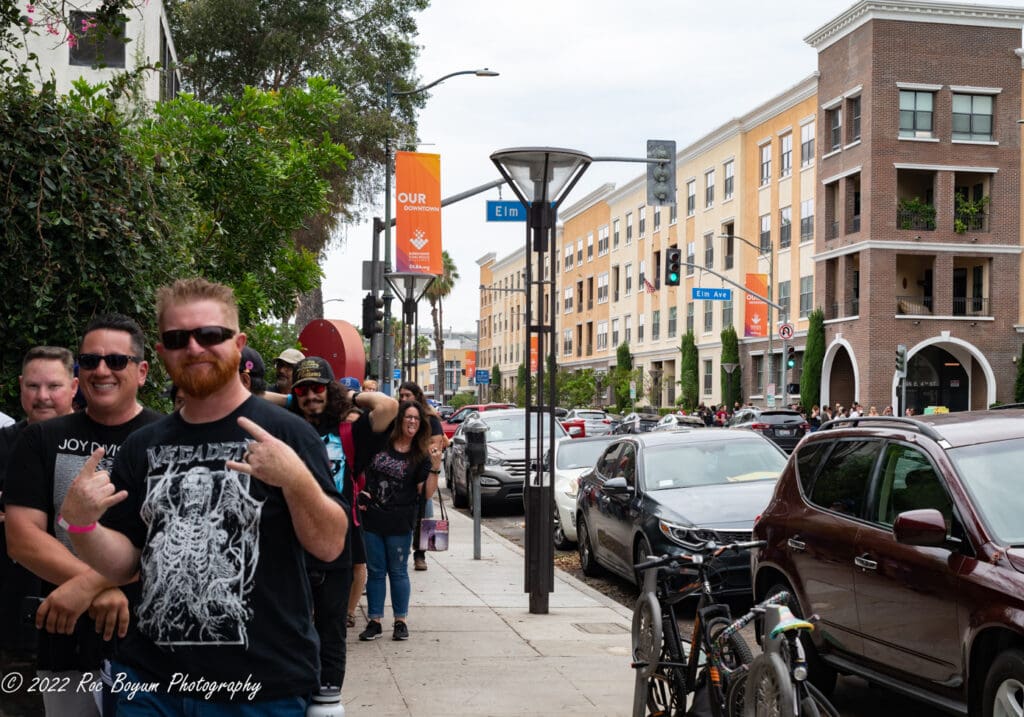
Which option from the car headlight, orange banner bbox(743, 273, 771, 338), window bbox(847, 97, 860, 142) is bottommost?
the car headlight

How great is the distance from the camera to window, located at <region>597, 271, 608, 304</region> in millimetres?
78750

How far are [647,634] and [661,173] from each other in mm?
17046

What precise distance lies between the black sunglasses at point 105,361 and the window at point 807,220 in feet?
156

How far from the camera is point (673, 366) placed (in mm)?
66625

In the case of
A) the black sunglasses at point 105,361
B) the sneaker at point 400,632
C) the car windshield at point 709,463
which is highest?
the black sunglasses at point 105,361

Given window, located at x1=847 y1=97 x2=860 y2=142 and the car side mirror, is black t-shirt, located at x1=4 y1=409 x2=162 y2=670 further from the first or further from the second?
window, located at x1=847 y1=97 x2=860 y2=142

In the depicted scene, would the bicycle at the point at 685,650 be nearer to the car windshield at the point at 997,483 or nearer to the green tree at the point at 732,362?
the car windshield at the point at 997,483

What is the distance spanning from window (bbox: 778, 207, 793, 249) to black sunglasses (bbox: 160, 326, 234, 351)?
50.1 m

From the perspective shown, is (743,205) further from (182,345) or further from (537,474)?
(182,345)

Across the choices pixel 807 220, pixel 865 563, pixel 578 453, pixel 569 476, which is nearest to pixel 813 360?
pixel 807 220

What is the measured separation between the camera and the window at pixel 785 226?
51.5m

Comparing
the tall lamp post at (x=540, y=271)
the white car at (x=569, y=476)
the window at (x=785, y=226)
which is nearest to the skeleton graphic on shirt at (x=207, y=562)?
the tall lamp post at (x=540, y=271)

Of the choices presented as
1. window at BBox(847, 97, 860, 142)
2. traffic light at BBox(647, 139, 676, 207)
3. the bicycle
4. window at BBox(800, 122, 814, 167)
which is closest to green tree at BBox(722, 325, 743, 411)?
window at BBox(800, 122, 814, 167)

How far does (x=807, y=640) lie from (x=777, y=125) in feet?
161
